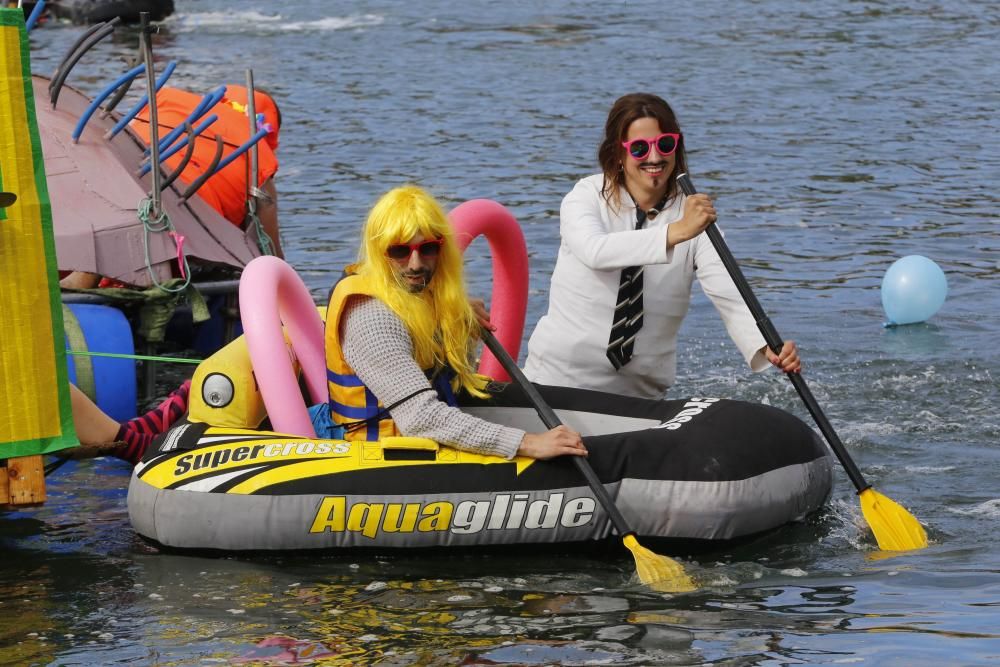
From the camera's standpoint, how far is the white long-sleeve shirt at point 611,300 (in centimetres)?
612

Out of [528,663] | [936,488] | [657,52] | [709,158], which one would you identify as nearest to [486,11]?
[657,52]

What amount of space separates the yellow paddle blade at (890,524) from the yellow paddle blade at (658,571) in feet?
2.69

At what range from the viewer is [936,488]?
22.2 feet

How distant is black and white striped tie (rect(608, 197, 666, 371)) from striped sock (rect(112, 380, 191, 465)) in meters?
1.85

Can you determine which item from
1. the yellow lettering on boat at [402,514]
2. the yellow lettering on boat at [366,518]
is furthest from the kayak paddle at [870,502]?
the yellow lettering on boat at [366,518]

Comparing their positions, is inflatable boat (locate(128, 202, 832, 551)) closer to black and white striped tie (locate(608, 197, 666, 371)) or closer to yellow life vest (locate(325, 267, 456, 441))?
yellow life vest (locate(325, 267, 456, 441))

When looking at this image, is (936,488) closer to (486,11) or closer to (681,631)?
(681,631)

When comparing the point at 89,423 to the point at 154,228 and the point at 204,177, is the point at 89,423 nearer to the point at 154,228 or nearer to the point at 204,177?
the point at 154,228

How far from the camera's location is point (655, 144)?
6043 mm

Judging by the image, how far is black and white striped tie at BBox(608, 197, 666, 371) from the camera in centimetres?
617

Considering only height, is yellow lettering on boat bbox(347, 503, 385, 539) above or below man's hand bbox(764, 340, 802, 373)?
below

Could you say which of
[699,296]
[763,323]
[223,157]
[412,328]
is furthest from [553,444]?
[699,296]

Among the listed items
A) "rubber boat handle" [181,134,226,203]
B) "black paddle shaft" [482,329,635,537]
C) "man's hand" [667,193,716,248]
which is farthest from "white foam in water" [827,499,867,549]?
"rubber boat handle" [181,134,226,203]

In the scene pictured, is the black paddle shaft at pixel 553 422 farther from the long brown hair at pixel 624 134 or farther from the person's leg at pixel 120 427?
the person's leg at pixel 120 427
